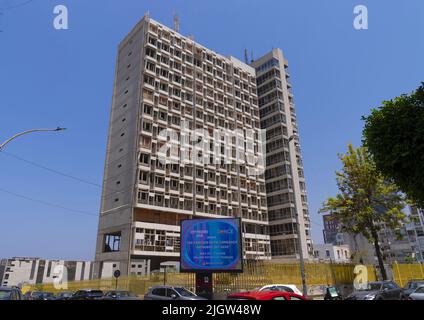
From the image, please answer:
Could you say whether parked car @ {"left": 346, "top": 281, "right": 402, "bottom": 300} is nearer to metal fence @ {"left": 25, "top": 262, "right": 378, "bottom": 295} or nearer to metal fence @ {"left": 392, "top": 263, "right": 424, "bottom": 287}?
metal fence @ {"left": 25, "top": 262, "right": 378, "bottom": 295}

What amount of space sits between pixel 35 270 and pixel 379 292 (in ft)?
420

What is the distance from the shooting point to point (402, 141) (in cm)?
1586

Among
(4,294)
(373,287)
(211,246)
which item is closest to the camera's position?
(4,294)

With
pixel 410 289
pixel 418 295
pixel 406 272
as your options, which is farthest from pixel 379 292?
pixel 406 272

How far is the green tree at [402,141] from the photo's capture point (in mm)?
15117

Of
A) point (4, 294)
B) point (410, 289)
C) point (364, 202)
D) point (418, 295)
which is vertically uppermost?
point (364, 202)

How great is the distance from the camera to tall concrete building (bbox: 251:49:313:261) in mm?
62531

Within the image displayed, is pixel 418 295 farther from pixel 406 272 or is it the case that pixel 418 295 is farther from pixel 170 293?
pixel 406 272

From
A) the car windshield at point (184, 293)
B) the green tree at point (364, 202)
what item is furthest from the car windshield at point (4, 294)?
the green tree at point (364, 202)

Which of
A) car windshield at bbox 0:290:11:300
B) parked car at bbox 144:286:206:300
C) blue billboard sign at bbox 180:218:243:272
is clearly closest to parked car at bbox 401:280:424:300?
blue billboard sign at bbox 180:218:243:272

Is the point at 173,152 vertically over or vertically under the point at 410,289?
over

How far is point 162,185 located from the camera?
51.2m

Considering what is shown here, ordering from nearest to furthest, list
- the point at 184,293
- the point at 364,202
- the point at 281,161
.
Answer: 1. the point at 184,293
2. the point at 364,202
3. the point at 281,161

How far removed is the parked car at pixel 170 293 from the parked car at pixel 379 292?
28.8 ft
